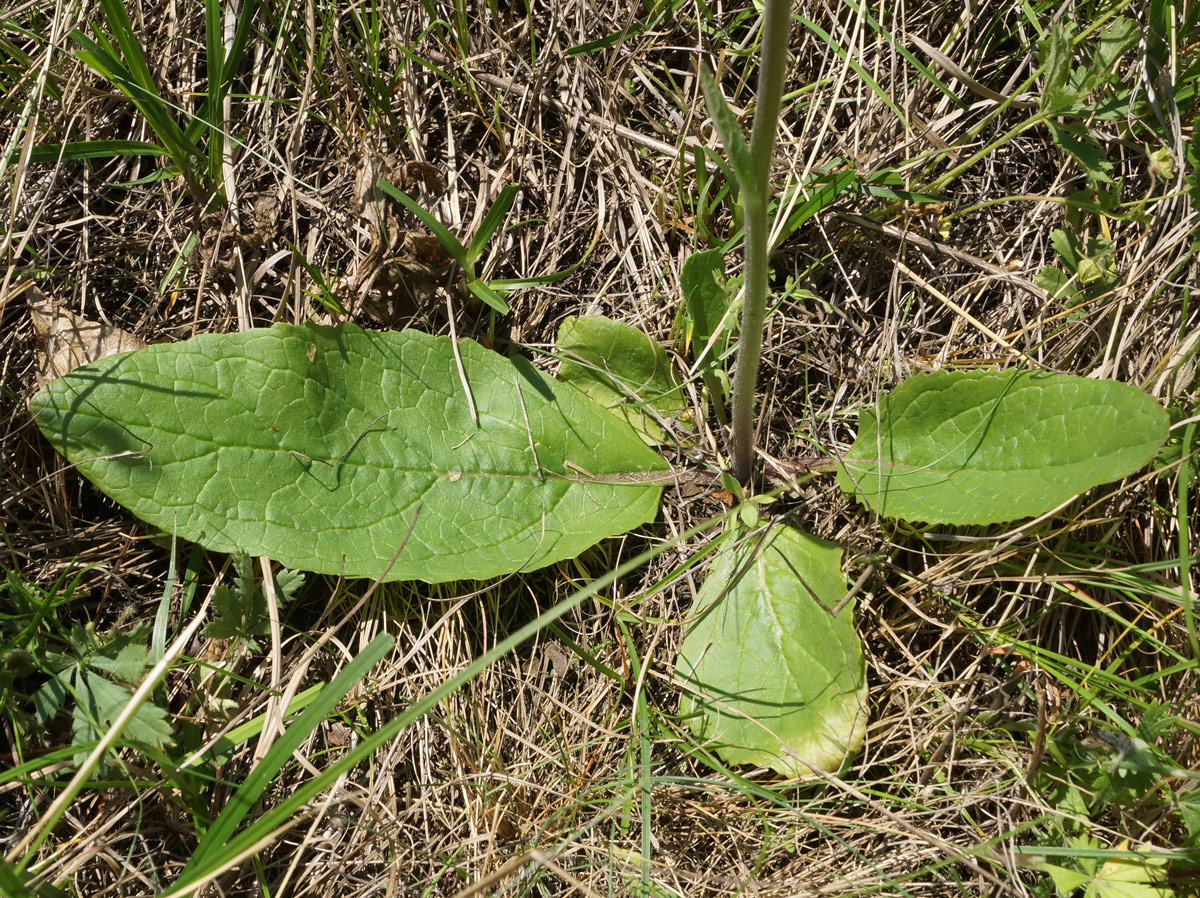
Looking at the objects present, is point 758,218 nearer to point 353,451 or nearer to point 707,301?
point 707,301

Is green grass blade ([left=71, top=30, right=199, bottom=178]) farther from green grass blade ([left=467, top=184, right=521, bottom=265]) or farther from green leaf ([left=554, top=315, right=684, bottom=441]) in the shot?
green leaf ([left=554, top=315, right=684, bottom=441])

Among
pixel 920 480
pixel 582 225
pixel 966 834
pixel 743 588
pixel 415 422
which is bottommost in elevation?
pixel 966 834

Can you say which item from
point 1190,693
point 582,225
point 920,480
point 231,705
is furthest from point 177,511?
point 1190,693

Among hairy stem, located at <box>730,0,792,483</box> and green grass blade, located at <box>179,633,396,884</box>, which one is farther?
green grass blade, located at <box>179,633,396,884</box>

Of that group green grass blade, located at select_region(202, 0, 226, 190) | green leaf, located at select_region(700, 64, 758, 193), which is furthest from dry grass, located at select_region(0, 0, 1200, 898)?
green leaf, located at select_region(700, 64, 758, 193)

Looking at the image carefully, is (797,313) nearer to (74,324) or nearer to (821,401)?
(821,401)

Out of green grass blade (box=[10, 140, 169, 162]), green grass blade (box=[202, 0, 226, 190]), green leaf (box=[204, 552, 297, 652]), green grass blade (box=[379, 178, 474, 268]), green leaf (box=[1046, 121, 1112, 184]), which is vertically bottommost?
green leaf (box=[204, 552, 297, 652])

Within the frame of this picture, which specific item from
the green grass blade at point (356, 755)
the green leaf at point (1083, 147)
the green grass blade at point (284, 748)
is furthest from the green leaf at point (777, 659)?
the green leaf at point (1083, 147)
